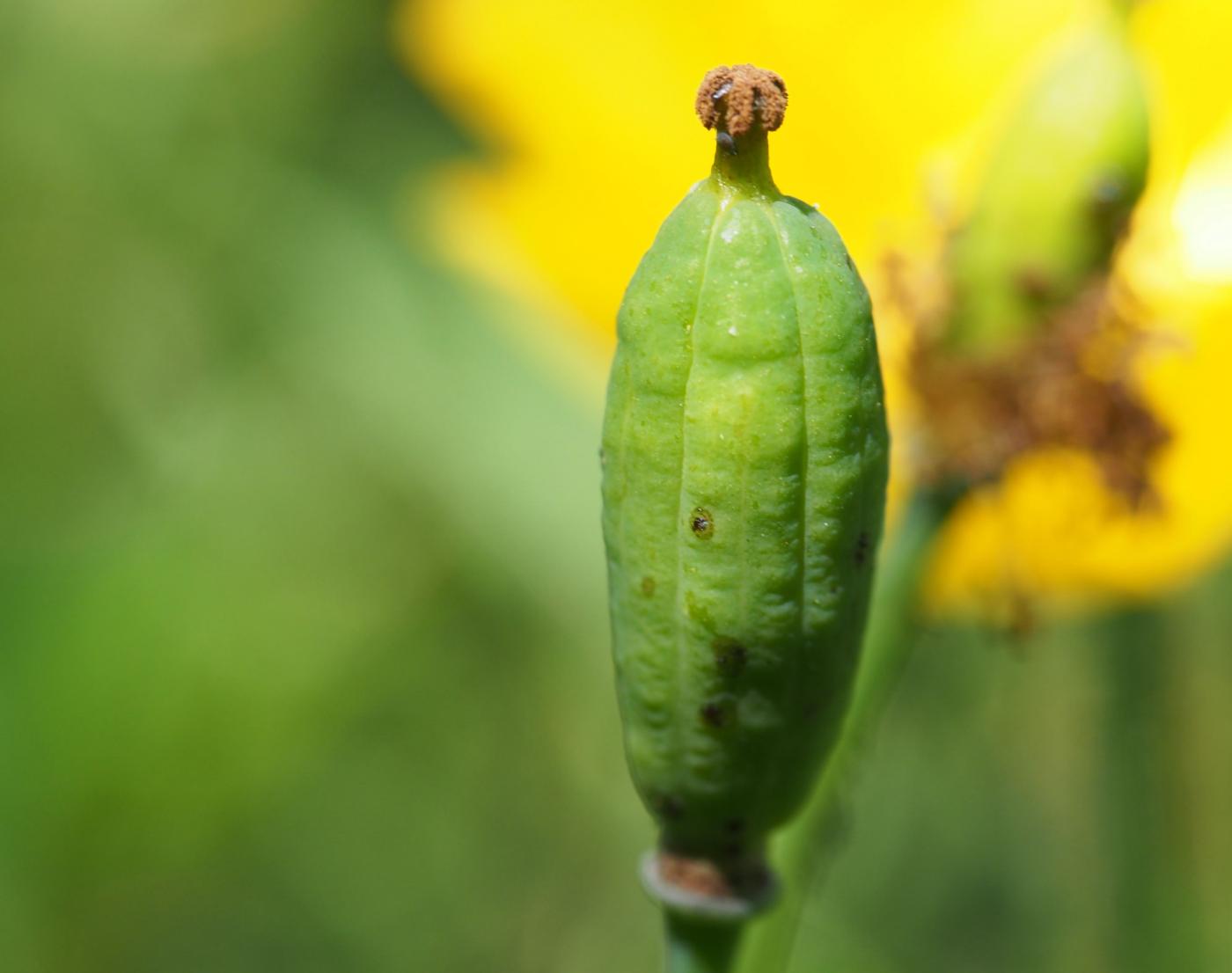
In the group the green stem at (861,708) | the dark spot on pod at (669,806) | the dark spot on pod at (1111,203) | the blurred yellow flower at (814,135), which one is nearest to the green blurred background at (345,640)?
the blurred yellow flower at (814,135)

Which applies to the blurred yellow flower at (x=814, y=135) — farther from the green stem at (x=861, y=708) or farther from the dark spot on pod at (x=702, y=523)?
the dark spot on pod at (x=702, y=523)

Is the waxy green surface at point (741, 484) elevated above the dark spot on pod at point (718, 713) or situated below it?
above

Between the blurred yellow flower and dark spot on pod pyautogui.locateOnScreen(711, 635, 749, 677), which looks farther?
the blurred yellow flower

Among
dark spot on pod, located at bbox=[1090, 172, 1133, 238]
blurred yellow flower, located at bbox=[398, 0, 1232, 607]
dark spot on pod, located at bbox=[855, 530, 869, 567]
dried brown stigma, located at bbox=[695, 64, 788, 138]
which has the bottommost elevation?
dark spot on pod, located at bbox=[855, 530, 869, 567]

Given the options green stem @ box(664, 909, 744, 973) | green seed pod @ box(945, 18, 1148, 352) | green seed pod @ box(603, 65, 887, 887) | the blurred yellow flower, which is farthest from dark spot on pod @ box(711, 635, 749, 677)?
the blurred yellow flower

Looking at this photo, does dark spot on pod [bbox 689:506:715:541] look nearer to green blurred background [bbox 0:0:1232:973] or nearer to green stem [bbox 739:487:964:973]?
green stem [bbox 739:487:964:973]

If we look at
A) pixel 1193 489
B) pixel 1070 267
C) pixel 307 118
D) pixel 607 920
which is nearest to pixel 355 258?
pixel 307 118
